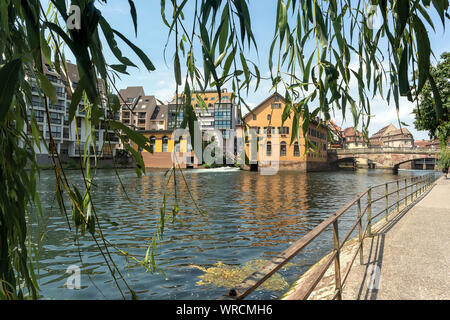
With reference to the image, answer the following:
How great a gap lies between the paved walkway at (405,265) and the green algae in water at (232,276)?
1.79 m

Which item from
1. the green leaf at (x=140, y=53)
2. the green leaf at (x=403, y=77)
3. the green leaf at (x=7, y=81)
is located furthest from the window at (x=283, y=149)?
the green leaf at (x=7, y=81)

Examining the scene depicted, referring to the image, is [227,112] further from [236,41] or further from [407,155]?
[236,41]

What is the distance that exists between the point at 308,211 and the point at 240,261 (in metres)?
8.52

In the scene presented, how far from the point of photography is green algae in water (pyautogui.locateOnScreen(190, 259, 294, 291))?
6.15 m

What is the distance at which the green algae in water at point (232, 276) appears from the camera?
6.15 m

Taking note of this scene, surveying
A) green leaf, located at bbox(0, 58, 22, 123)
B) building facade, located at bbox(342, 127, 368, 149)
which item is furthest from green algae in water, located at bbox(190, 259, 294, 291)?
green leaf, located at bbox(0, 58, 22, 123)

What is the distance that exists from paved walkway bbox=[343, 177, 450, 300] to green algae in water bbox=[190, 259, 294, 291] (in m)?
1.79

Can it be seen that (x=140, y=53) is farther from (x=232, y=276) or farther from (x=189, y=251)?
(x=189, y=251)

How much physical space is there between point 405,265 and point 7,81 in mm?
5352
